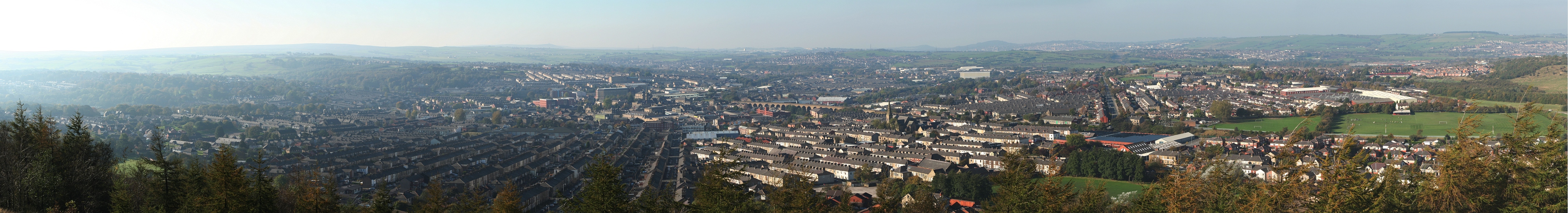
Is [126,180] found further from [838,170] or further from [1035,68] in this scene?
[1035,68]

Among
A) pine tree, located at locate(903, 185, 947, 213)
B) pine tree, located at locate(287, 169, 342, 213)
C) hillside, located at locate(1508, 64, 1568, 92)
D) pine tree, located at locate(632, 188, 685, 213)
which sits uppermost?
pine tree, located at locate(287, 169, 342, 213)

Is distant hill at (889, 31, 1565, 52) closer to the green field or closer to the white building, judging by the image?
the white building

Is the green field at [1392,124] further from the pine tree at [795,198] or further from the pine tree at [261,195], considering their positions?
the pine tree at [261,195]

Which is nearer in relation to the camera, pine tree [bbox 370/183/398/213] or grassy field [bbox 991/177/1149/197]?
pine tree [bbox 370/183/398/213]

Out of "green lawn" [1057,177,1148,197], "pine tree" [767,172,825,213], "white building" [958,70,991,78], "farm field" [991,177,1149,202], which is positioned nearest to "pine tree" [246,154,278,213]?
"pine tree" [767,172,825,213]

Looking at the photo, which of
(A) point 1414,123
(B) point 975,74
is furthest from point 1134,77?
(A) point 1414,123

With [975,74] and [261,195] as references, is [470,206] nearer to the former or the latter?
[261,195]

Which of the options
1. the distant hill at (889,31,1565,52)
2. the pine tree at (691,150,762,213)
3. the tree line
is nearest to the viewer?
the tree line

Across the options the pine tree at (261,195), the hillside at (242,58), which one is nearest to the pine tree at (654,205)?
the pine tree at (261,195)
